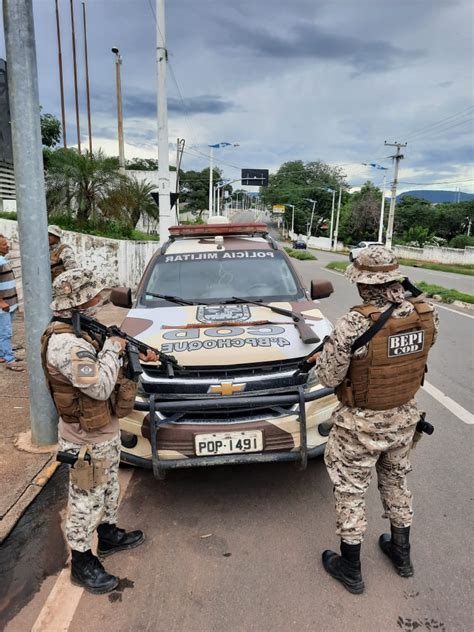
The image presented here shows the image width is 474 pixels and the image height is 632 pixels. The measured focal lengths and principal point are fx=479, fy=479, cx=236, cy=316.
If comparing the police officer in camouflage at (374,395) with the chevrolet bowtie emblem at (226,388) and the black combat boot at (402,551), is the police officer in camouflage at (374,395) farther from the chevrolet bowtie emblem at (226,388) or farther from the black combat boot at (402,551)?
the chevrolet bowtie emblem at (226,388)

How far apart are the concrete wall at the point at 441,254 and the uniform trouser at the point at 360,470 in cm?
3952

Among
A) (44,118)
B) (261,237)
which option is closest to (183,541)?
(261,237)

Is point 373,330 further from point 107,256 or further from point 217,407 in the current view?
point 107,256

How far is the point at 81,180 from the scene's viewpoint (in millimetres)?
13672

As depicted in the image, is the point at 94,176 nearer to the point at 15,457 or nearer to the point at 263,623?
the point at 15,457

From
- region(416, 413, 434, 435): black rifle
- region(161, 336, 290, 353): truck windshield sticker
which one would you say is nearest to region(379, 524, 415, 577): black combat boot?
region(416, 413, 434, 435): black rifle

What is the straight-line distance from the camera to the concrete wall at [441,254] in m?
38.2

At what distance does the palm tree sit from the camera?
13.5 meters

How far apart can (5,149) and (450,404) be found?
13.6 m

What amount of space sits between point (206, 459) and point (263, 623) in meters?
0.94

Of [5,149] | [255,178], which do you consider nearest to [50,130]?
[5,149]

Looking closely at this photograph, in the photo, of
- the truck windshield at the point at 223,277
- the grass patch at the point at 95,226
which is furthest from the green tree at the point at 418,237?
the truck windshield at the point at 223,277

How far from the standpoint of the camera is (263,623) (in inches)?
90.5

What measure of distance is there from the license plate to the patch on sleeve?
0.93m
